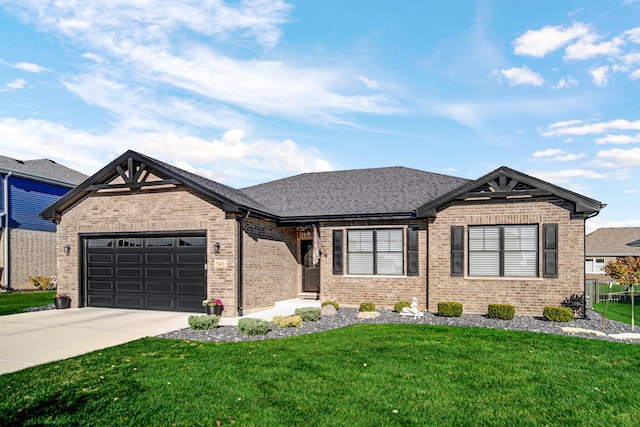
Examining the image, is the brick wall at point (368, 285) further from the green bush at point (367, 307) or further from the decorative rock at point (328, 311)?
the decorative rock at point (328, 311)

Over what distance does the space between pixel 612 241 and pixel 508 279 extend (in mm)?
33097

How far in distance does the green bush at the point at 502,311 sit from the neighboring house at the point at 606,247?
28589 mm

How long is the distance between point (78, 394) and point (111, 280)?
33.1 ft

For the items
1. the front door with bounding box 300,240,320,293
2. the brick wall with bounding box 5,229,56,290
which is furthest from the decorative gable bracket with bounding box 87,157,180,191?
the brick wall with bounding box 5,229,56,290

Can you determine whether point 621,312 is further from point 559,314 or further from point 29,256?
point 29,256

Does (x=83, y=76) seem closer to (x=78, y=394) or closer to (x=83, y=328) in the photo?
(x=83, y=328)

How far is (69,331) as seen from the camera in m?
10.7

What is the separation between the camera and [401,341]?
363 inches

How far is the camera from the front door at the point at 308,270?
58.6 feet

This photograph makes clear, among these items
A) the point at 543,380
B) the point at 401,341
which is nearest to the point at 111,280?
the point at 401,341

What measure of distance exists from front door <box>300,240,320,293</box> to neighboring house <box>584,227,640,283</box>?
2871cm

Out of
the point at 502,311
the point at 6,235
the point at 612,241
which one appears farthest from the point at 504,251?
the point at 612,241

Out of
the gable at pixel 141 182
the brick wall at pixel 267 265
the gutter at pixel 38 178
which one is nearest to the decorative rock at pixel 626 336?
the brick wall at pixel 267 265

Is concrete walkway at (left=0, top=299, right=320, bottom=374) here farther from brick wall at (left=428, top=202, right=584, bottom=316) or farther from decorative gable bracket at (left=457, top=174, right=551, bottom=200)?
decorative gable bracket at (left=457, top=174, right=551, bottom=200)
